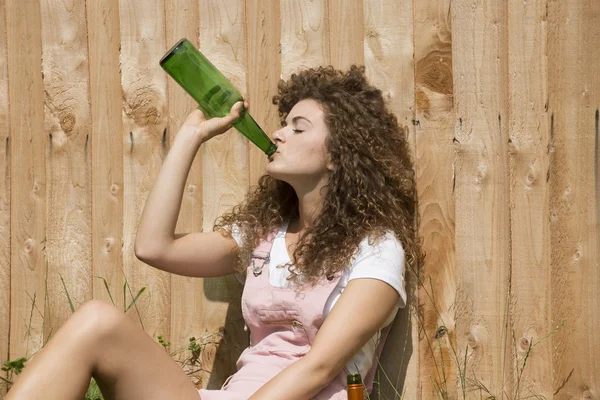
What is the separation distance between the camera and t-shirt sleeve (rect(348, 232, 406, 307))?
9.05 ft

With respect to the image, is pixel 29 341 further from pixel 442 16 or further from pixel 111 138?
pixel 442 16

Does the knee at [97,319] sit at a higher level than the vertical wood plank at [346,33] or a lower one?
lower

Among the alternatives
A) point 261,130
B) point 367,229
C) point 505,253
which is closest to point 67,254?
point 261,130

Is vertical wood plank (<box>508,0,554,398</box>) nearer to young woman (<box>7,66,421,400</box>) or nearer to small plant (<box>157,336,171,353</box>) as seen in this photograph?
young woman (<box>7,66,421,400</box>)

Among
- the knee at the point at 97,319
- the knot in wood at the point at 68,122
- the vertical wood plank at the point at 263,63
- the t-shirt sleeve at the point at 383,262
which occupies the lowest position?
the knee at the point at 97,319

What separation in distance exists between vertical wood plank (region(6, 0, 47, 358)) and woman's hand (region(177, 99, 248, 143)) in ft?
2.80

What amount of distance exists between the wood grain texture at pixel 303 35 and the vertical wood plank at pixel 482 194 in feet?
1.63

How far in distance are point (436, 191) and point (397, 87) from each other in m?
0.41

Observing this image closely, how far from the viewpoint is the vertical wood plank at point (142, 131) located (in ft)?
11.3

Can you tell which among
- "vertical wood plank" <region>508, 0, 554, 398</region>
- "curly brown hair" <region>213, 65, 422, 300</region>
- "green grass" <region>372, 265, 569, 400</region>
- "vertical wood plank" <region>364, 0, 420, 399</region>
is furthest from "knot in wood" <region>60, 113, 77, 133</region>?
"vertical wood plank" <region>508, 0, 554, 398</region>

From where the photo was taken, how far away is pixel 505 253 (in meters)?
2.98

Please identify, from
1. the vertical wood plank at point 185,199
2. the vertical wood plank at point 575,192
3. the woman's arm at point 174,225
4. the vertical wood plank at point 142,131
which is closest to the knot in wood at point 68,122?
the vertical wood plank at point 142,131

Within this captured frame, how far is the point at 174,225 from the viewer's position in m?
3.00

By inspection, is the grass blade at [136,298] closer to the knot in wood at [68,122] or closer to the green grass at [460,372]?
the knot in wood at [68,122]
